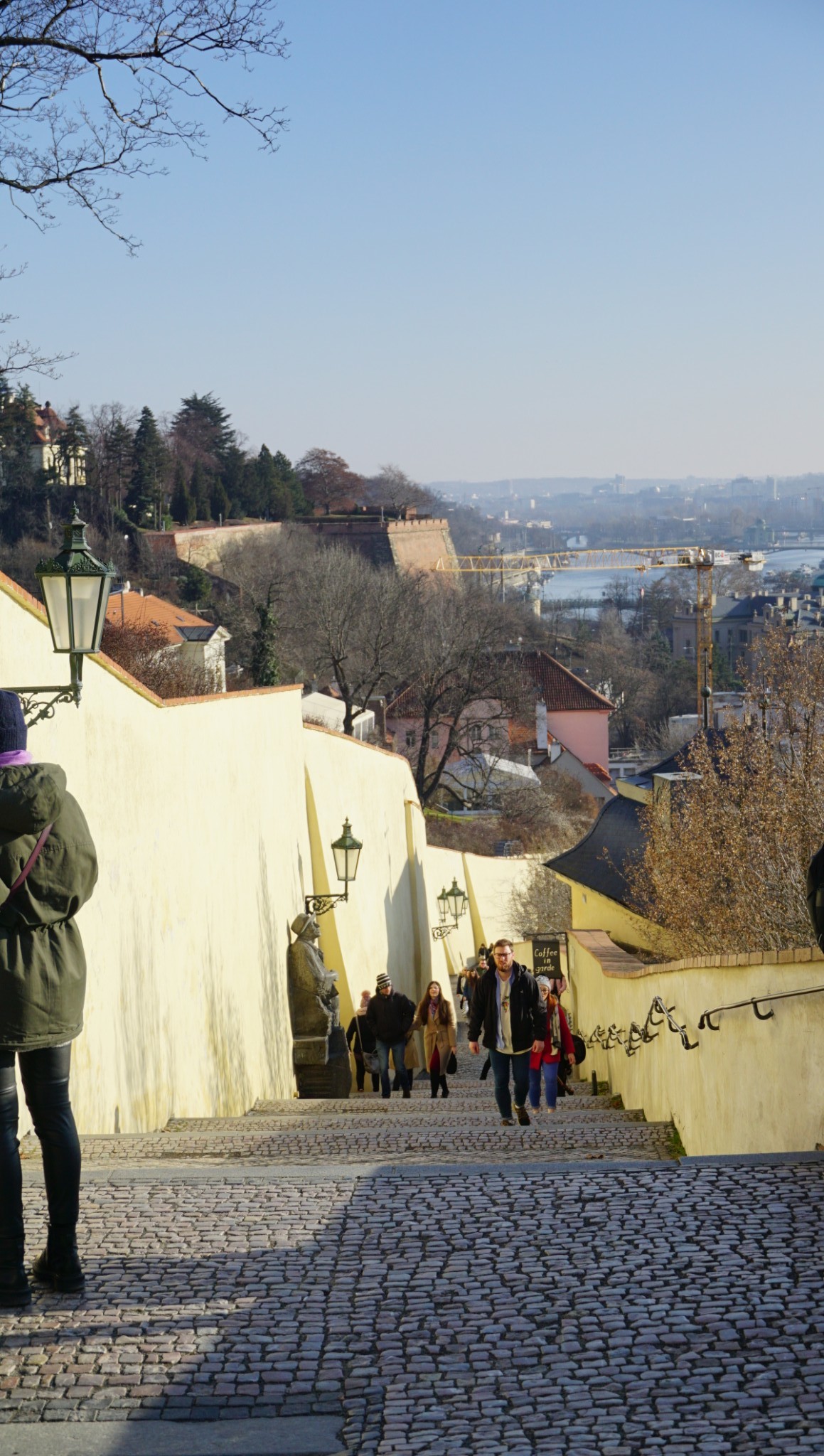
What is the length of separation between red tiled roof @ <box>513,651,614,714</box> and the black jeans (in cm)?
7499

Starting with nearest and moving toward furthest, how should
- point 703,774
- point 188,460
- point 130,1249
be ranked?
point 130,1249 → point 703,774 → point 188,460

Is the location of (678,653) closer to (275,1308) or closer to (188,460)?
(188,460)

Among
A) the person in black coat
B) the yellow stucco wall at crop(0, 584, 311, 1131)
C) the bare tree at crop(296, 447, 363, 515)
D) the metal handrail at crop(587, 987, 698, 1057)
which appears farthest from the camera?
the bare tree at crop(296, 447, 363, 515)

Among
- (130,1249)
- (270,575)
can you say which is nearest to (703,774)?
(130,1249)

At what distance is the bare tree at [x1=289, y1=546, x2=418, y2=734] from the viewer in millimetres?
54625

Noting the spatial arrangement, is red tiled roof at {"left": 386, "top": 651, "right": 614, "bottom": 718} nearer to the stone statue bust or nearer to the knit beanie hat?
the stone statue bust

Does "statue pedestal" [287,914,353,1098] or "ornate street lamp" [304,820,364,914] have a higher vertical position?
"ornate street lamp" [304,820,364,914]

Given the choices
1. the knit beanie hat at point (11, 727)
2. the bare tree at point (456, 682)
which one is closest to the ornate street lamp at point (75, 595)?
the knit beanie hat at point (11, 727)

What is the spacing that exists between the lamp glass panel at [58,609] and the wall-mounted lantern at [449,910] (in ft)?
73.5

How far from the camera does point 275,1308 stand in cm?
429

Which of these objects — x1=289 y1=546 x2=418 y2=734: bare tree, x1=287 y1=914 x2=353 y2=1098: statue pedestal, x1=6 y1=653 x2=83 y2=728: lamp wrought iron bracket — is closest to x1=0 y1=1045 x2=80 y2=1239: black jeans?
x1=6 y1=653 x2=83 y2=728: lamp wrought iron bracket

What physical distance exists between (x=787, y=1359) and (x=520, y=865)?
37080 mm

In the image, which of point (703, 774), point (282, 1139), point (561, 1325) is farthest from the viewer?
point (703, 774)

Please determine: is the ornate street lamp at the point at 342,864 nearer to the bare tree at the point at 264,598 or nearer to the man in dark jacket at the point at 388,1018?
the man in dark jacket at the point at 388,1018
